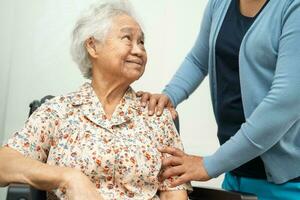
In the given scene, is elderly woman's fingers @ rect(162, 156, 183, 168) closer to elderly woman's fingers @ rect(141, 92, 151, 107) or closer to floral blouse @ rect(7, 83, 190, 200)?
floral blouse @ rect(7, 83, 190, 200)

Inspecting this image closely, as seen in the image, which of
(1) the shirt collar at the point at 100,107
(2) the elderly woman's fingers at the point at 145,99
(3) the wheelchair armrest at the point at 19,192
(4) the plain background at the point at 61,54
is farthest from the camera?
(4) the plain background at the point at 61,54

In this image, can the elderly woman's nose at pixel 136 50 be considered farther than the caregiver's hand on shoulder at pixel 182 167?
Yes

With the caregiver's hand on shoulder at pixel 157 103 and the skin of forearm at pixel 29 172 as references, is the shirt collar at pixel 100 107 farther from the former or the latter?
the skin of forearm at pixel 29 172

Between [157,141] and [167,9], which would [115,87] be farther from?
[167,9]

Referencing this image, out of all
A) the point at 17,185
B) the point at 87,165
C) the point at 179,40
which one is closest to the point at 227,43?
the point at 87,165

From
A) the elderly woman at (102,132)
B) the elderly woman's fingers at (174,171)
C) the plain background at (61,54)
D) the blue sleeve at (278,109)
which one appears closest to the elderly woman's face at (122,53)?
the elderly woman at (102,132)

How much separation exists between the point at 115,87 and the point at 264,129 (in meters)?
0.60

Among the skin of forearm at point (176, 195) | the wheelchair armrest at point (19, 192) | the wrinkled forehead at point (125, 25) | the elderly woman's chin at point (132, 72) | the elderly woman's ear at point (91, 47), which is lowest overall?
the skin of forearm at point (176, 195)

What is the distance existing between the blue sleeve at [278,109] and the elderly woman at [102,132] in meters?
0.32

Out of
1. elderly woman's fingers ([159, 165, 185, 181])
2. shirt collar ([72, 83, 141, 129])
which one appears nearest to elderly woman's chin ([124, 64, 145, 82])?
shirt collar ([72, 83, 141, 129])

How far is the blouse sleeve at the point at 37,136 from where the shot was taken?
4.46ft

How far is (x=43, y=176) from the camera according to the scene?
1247mm

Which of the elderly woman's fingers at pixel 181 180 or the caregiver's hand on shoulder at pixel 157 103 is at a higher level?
the caregiver's hand on shoulder at pixel 157 103

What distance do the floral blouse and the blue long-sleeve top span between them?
0.24 meters
